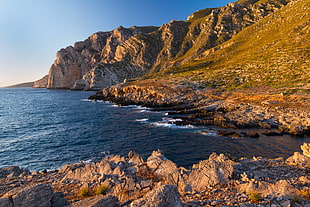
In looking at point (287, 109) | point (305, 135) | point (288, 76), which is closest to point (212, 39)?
point (288, 76)

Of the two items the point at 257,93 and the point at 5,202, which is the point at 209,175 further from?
the point at 257,93

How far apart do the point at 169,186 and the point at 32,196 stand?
22.2 feet

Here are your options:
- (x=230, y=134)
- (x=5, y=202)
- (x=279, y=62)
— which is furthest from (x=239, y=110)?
(x=5, y=202)

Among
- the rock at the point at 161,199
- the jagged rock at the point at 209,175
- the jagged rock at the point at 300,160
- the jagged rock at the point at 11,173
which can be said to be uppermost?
the rock at the point at 161,199

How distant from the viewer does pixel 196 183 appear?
10570 mm

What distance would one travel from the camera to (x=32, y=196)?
308 inches

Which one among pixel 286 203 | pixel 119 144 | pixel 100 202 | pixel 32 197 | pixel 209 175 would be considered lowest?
pixel 119 144

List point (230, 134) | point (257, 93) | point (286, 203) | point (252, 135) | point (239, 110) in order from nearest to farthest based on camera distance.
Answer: point (286, 203), point (252, 135), point (230, 134), point (239, 110), point (257, 93)

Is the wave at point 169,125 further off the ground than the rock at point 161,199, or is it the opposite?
the rock at point 161,199

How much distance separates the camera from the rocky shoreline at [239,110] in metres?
31.2

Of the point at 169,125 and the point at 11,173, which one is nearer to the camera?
the point at 11,173

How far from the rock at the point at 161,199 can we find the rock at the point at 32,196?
16.3ft

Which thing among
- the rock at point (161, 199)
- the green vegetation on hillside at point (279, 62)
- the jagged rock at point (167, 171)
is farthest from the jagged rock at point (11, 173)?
the green vegetation on hillside at point (279, 62)

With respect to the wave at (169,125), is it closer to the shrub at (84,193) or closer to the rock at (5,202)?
the shrub at (84,193)
